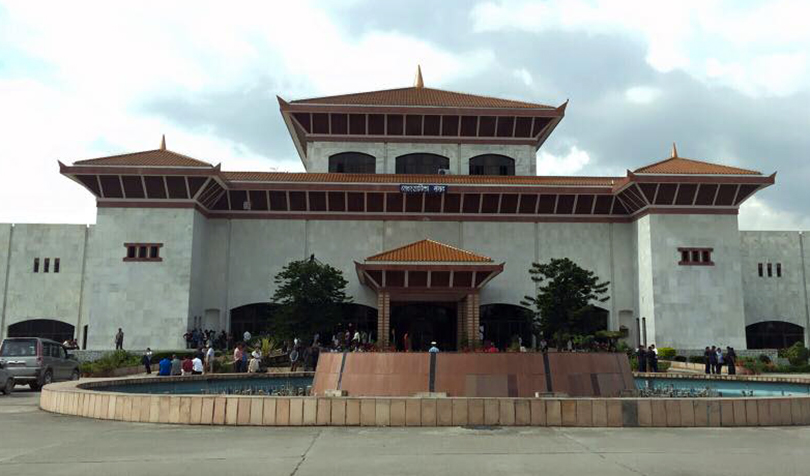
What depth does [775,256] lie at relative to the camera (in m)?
42.2

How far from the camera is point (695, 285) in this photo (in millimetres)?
36906

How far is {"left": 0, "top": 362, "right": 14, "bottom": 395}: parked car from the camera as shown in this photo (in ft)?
65.4

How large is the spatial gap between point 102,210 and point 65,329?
31.0ft

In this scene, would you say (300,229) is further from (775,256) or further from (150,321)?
(775,256)

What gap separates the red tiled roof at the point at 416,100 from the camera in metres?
42.3

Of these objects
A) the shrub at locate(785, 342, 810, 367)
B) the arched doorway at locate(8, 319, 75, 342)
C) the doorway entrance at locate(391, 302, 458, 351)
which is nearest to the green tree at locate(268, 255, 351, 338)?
the doorway entrance at locate(391, 302, 458, 351)

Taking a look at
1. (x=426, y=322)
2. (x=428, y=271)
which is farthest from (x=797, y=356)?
(x=428, y=271)

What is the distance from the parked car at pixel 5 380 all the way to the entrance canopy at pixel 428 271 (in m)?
15.8

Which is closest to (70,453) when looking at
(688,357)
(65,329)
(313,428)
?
(313,428)

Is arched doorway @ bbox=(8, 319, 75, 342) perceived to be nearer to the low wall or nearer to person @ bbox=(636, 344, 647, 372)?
the low wall

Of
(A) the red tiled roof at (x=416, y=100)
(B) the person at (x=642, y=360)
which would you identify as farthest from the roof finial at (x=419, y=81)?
(B) the person at (x=642, y=360)

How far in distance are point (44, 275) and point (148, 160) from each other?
11509 mm

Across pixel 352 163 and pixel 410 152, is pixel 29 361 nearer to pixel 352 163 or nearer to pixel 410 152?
pixel 352 163

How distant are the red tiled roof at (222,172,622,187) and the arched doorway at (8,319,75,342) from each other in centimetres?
1400
